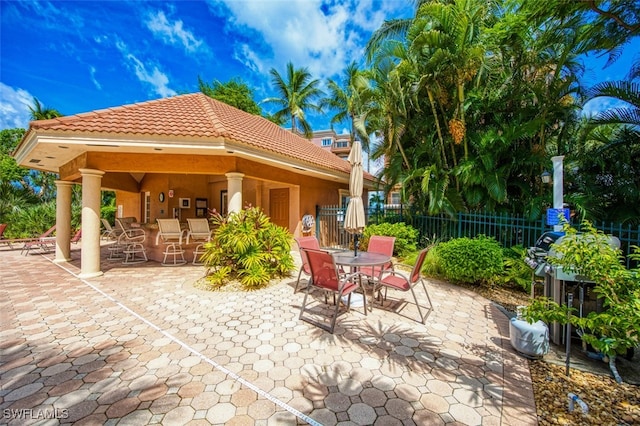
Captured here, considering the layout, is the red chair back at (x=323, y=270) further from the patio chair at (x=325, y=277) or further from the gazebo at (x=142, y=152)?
the gazebo at (x=142, y=152)

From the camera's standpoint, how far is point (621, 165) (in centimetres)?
627

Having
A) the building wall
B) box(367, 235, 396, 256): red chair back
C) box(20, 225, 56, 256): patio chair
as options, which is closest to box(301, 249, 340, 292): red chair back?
box(367, 235, 396, 256): red chair back

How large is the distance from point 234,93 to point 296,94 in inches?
205

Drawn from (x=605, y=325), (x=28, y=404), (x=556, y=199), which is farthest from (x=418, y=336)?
(x=28, y=404)

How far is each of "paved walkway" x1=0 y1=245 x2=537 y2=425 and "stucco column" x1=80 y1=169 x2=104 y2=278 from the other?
1.74 m

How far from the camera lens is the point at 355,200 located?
21.6ft

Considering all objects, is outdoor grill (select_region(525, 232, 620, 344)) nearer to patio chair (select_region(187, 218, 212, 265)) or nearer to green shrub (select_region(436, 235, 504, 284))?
green shrub (select_region(436, 235, 504, 284))

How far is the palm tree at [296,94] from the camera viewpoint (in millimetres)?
21562

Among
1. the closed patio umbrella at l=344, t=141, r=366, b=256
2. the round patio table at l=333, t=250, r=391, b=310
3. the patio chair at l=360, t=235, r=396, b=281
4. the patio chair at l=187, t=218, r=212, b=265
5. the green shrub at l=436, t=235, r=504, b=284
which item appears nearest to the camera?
the round patio table at l=333, t=250, r=391, b=310

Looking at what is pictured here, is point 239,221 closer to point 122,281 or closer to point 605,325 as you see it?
point 122,281

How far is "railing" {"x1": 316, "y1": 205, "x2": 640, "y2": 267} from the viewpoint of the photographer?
18.5ft

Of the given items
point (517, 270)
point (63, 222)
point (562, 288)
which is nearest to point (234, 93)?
point (63, 222)

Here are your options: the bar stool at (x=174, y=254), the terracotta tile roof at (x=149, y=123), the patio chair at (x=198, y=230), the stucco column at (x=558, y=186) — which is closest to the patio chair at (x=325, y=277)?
the stucco column at (x=558, y=186)

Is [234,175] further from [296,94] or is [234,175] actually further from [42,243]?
[296,94]
